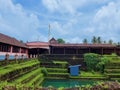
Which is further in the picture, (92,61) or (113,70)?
(92,61)

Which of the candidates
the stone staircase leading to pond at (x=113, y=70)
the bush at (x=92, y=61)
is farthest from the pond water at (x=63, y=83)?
the bush at (x=92, y=61)

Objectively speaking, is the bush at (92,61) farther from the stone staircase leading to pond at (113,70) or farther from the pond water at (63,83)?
the pond water at (63,83)

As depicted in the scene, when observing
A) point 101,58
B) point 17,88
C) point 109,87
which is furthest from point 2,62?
point 101,58

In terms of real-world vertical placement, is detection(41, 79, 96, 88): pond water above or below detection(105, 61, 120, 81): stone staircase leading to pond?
below

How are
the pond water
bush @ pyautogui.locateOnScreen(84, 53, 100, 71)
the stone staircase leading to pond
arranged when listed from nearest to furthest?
the pond water, the stone staircase leading to pond, bush @ pyautogui.locateOnScreen(84, 53, 100, 71)

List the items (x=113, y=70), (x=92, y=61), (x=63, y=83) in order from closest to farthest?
(x=63, y=83), (x=113, y=70), (x=92, y=61)

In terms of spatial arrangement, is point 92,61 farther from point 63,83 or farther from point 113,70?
point 63,83

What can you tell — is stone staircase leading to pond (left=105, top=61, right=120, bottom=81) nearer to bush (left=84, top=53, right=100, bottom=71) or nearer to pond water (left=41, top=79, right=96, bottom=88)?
bush (left=84, top=53, right=100, bottom=71)

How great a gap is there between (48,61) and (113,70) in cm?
1027

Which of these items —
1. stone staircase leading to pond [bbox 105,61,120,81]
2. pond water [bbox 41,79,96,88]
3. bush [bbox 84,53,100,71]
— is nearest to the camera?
pond water [bbox 41,79,96,88]

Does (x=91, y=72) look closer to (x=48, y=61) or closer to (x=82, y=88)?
(x=48, y=61)

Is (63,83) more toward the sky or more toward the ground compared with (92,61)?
more toward the ground

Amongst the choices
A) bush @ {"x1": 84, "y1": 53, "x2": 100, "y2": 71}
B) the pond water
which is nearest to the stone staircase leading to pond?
bush @ {"x1": 84, "y1": 53, "x2": 100, "y2": 71}

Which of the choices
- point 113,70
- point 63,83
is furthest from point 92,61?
point 63,83
